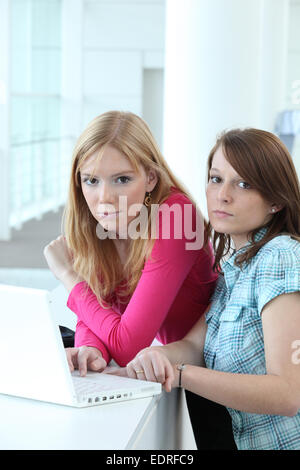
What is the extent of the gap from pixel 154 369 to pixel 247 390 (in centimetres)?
17

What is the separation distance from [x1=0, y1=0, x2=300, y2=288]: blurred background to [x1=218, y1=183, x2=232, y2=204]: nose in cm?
197

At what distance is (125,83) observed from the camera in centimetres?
962

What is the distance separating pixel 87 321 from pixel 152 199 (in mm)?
306

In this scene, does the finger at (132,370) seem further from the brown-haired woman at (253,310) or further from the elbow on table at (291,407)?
the elbow on table at (291,407)

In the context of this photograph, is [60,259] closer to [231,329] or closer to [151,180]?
[151,180]

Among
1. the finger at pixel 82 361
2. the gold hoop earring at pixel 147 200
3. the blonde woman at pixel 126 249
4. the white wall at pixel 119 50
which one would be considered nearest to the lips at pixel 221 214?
the blonde woman at pixel 126 249

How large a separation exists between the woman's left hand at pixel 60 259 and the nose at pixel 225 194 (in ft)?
1.40

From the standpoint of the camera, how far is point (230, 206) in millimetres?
1248

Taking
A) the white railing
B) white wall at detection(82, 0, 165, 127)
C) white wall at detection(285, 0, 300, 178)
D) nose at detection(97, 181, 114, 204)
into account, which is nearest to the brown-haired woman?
nose at detection(97, 181, 114, 204)

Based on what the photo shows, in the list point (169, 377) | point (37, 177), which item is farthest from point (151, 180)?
point (37, 177)

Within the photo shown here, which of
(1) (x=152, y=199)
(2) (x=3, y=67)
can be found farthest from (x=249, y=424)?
(2) (x=3, y=67)

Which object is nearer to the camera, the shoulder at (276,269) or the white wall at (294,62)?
the shoulder at (276,269)

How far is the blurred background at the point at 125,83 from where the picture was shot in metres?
3.18
